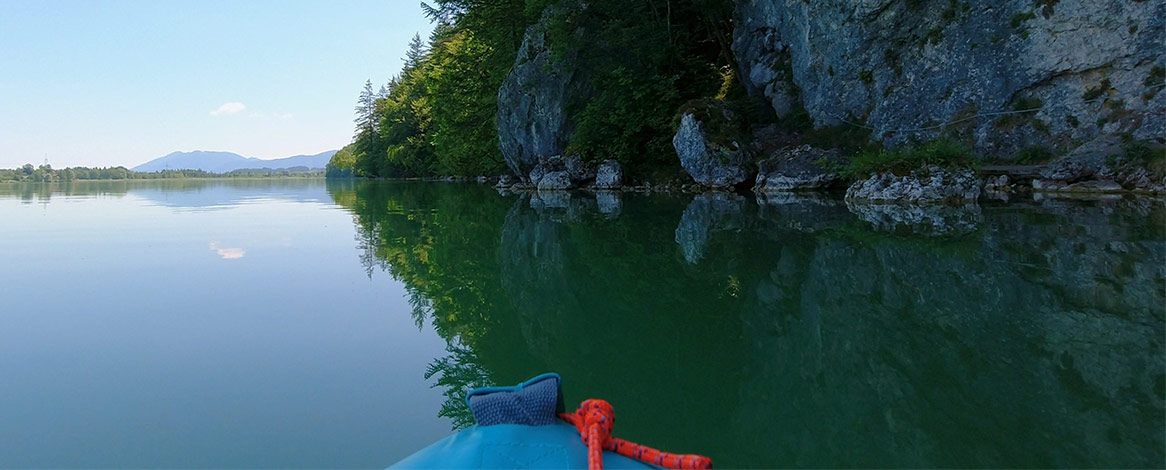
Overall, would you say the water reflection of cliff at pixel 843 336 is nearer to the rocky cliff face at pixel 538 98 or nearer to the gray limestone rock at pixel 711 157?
the gray limestone rock at pixel 711 157

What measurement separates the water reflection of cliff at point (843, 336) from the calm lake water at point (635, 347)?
20 mm

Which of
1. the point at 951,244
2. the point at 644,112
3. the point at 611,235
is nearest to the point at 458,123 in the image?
the point at 644,112

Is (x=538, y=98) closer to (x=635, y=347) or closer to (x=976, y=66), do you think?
(x=976, y=66)

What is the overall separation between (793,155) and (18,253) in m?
18.6

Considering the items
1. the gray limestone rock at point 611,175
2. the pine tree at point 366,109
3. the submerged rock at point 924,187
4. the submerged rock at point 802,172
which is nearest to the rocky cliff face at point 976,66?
the submerged rock at point 802,172

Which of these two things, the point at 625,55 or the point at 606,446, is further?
the point at 625,55

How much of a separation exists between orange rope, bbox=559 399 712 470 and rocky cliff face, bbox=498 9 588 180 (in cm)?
2352

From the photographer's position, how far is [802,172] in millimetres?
19516

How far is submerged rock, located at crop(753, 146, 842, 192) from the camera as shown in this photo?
63.2 feet

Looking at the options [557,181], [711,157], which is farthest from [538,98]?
[711,157]

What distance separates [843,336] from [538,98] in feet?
78.8

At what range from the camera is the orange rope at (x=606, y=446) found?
6.26 feet

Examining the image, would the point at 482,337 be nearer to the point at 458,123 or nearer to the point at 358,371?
the point at 358,371

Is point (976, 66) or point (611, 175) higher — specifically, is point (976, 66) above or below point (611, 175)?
above
